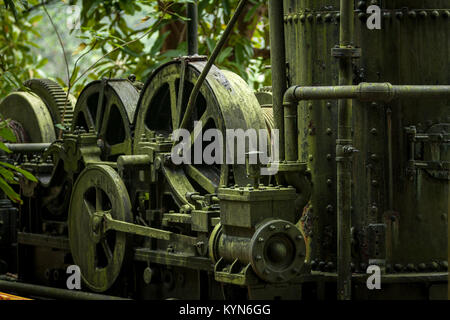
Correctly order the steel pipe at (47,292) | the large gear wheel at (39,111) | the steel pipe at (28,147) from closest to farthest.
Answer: the steel pipe at (47,292) → the steel pipe at (28,147) → the large gear wheel at (39,111)

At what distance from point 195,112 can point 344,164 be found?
1780mm

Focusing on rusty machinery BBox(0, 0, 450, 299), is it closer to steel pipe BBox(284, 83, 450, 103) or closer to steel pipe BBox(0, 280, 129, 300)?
steel pipe BBox(284, 83, 450, 103)

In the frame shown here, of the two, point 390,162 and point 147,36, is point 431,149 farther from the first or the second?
point 147,36

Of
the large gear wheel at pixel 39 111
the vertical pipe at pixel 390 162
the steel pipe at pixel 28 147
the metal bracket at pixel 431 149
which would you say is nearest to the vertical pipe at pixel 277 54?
the vertical pipe at pixel 390 162

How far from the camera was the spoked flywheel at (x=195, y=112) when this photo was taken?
7.41 meters

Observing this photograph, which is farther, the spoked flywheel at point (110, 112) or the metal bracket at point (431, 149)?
the spoked flywheel at point (110, 112)

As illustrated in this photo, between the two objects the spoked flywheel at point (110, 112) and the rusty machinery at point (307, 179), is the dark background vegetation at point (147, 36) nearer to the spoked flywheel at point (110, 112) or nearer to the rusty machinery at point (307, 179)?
the spoked flywheel at point (110, 112)

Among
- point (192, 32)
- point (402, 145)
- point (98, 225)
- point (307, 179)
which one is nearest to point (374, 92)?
point (402, 145)

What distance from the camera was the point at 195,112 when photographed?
7.96 meters

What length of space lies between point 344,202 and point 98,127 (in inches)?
128

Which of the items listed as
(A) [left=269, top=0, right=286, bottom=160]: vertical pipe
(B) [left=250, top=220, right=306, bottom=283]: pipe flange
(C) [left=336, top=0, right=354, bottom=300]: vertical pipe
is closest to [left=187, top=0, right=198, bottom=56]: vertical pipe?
(A) [left=269, top=0, right=286, bottom=160]: vertical pipe

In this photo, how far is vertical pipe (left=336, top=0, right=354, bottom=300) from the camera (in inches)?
257

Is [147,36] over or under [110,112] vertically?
over
